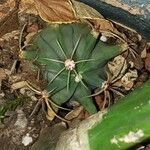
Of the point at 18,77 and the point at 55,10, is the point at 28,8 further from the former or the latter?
the point at 18,77

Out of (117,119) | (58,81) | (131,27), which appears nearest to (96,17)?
(131,27)

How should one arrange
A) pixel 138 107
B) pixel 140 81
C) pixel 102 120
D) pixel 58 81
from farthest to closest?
pixel 140 81
pixel 58 81
pixel 102 120
pixel 138 107

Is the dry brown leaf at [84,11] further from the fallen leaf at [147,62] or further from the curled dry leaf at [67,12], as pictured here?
the fallen leaf at [147,62]

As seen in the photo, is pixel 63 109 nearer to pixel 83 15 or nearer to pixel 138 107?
pixel 83 15

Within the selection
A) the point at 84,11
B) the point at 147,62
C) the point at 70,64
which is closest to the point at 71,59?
the point at 70,64

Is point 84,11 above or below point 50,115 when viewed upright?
above

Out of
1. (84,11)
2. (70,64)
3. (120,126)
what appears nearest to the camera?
(120,126)
